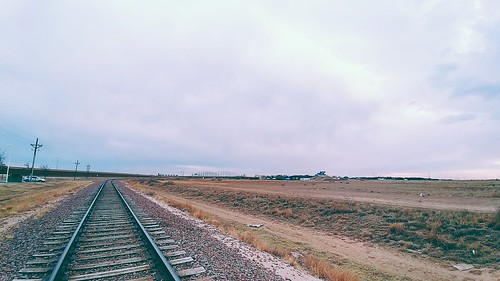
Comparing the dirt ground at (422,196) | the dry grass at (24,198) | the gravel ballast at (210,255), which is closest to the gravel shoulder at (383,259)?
the gravel ballast at (210,255)

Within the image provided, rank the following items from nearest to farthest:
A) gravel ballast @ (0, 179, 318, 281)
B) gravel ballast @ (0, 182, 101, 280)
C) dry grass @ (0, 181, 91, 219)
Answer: gravel ballast @ (0, 182, 101, 280)
gravel ballast @ (0, 179, 318, 281)
dry grass @ (0, 181, 91, 219)

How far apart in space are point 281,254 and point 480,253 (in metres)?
11.1

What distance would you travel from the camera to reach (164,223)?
13.9 m

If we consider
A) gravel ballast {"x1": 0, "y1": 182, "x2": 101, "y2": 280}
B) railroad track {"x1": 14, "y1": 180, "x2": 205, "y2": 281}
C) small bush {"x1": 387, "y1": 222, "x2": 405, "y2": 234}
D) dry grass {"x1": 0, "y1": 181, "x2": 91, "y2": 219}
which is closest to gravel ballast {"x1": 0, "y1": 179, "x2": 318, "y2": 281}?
gravel ballast {"x1": 0, "y1": 182, "x2": 101, "y2": 280}

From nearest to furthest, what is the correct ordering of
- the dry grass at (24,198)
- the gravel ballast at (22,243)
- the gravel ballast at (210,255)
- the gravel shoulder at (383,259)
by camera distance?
the gravel ballast at (22,243) < the gravel ballast at (210,255) < the gravel shoulder at (383,259) < the dry grass at (24,198)

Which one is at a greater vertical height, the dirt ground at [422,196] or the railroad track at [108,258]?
the dirt ground at [422,196]

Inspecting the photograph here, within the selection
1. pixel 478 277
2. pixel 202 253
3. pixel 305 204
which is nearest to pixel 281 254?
pixel 202 253

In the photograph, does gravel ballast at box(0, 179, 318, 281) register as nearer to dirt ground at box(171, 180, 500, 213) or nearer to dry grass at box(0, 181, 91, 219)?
dry grass at box(0, 181, 91, 219)

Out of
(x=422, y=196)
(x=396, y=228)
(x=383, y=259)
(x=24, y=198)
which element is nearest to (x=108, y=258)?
(x=383, y=259)

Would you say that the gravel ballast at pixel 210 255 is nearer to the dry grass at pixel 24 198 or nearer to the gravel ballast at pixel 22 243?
the gravel ballast at pixel 22 243

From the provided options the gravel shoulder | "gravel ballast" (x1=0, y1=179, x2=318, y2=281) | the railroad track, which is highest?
the railroad track

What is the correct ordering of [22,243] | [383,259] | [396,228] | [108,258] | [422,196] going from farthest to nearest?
[422,196] → [396,228] → [383,259] → [22,243] → [108,258]

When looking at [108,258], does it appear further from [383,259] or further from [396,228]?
[396,228]

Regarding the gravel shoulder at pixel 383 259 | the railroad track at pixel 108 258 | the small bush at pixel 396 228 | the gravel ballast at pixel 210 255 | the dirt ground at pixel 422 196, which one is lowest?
the gravel shoulder at pixel 383 259
